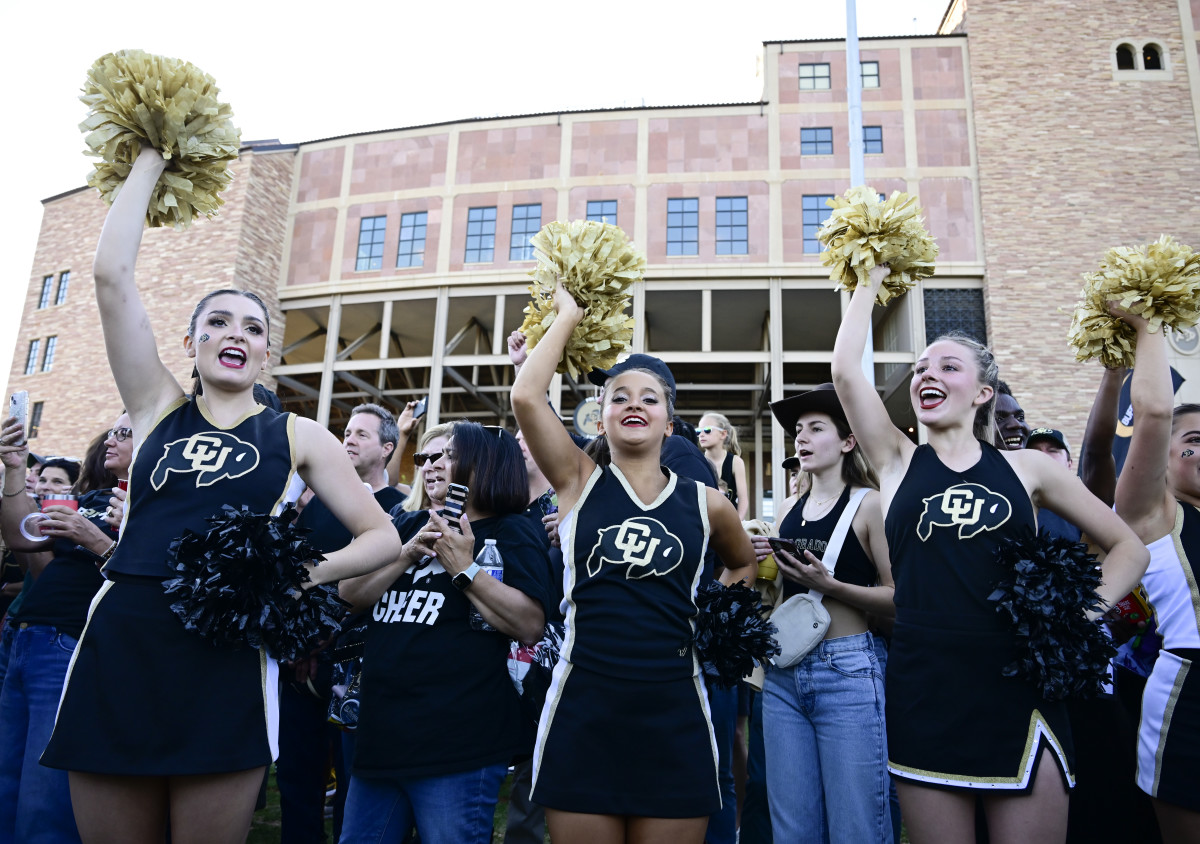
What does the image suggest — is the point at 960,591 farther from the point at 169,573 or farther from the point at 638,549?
the point at 169,573

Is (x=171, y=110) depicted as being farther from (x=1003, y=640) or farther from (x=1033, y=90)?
(x=1033, y=90)

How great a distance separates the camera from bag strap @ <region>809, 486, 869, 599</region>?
10.9 ft

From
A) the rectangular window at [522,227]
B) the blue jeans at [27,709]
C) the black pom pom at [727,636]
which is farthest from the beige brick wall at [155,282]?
the black pom pom at [727,636]

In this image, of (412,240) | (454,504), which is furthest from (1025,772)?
(412,240)

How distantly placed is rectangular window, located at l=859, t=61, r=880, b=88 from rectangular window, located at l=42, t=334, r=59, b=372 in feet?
76.5

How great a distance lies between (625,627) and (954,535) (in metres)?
1.15

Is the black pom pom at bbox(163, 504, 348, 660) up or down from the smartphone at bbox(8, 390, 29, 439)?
down

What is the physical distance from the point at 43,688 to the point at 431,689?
78.7 inches

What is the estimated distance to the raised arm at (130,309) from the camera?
2232 mm

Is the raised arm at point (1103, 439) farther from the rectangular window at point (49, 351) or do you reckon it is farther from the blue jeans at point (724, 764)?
the rectangular window at point (49, 351)

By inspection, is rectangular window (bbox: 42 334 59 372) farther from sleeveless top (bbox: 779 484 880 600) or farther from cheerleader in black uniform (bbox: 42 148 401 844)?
sleeveless top (bbox: 779 484 880 600)

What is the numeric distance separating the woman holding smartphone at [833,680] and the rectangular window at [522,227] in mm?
15231

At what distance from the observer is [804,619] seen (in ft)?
10.4

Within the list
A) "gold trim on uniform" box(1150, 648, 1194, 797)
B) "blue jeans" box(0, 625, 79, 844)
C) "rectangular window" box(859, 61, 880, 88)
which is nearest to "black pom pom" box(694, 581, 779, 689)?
"gold trim on uniform" box(1150, 648, 1194, 797)
